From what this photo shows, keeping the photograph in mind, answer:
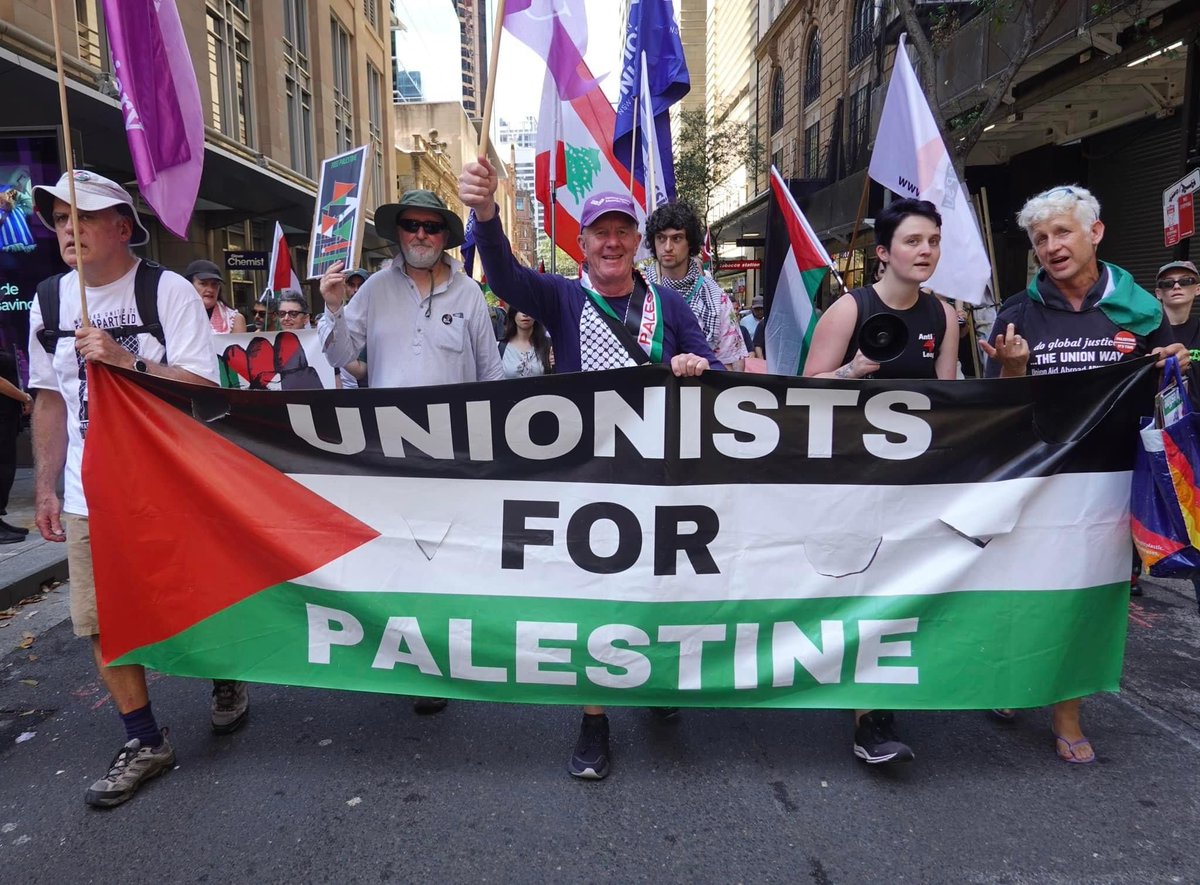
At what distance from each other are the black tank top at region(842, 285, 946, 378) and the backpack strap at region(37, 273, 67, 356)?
9.01 feet

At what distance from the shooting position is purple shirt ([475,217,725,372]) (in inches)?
118

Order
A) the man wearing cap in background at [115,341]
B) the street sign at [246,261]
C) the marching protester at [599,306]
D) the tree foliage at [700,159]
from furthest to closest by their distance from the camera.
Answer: the tree foliage at [700,159] → the street sign at [246,261] → the marching protester at [599,306] → the man wearing cap in background at [115,341]

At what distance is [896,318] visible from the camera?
296 cm

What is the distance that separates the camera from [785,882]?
93.4 inches

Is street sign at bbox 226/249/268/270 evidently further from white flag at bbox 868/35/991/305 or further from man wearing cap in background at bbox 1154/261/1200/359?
man wearing cap in background at bbox 1154/261/1200/359

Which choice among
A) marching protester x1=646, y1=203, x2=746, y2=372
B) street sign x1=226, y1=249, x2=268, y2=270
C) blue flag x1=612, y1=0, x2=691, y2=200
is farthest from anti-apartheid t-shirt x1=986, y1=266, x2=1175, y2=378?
street sign x1=226, y1=249, x2=268, y2=270

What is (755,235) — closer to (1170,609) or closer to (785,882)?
(1170,609)

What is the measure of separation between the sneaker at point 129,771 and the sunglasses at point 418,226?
2.15 meters

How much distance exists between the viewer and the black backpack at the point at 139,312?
2.91 m

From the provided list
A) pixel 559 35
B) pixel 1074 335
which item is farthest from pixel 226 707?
pixel 559 35

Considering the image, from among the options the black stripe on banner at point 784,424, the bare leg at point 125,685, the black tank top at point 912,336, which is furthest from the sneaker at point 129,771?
the black tank top at point 912,336

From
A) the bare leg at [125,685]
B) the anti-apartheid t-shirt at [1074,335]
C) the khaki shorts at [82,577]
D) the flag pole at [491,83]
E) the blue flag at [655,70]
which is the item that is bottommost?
the bare leg at [125,685]

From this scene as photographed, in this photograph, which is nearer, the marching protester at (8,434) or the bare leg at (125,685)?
the bare leg at (125,685)

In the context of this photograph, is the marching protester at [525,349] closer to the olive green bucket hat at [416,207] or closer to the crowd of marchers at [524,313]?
the olive green bucket hat at [416,207]
